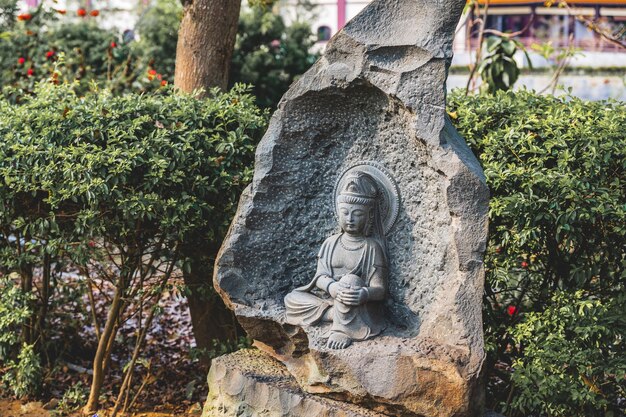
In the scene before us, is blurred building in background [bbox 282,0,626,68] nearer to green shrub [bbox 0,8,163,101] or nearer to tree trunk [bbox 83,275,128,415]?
green shrub [bbox 0,8,163,101]

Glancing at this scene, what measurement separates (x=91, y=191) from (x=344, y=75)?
161 centimetres

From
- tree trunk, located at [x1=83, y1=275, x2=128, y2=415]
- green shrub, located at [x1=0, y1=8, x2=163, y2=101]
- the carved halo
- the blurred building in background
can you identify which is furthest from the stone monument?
the blurred building in background

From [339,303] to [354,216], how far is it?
1.54 ft

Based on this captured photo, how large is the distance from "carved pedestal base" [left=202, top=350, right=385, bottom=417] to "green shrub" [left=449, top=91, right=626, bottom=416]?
978 millimetres

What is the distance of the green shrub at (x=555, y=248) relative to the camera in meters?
4.25

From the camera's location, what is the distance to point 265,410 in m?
4.35

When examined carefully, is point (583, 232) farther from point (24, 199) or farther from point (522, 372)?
point (24, 199)

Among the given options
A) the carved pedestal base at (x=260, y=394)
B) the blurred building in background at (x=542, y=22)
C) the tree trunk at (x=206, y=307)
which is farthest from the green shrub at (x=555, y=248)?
the blurred building in background at (x=542, y=22)

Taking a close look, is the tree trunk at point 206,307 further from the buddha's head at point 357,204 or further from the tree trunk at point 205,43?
the tree trunk at point 205,43

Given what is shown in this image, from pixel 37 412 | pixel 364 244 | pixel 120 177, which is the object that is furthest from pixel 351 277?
pixel 37 412

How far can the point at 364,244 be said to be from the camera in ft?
14.3

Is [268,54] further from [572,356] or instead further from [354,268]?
[572,356]

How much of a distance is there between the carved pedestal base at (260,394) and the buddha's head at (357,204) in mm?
903

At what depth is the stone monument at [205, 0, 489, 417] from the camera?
3982mm
